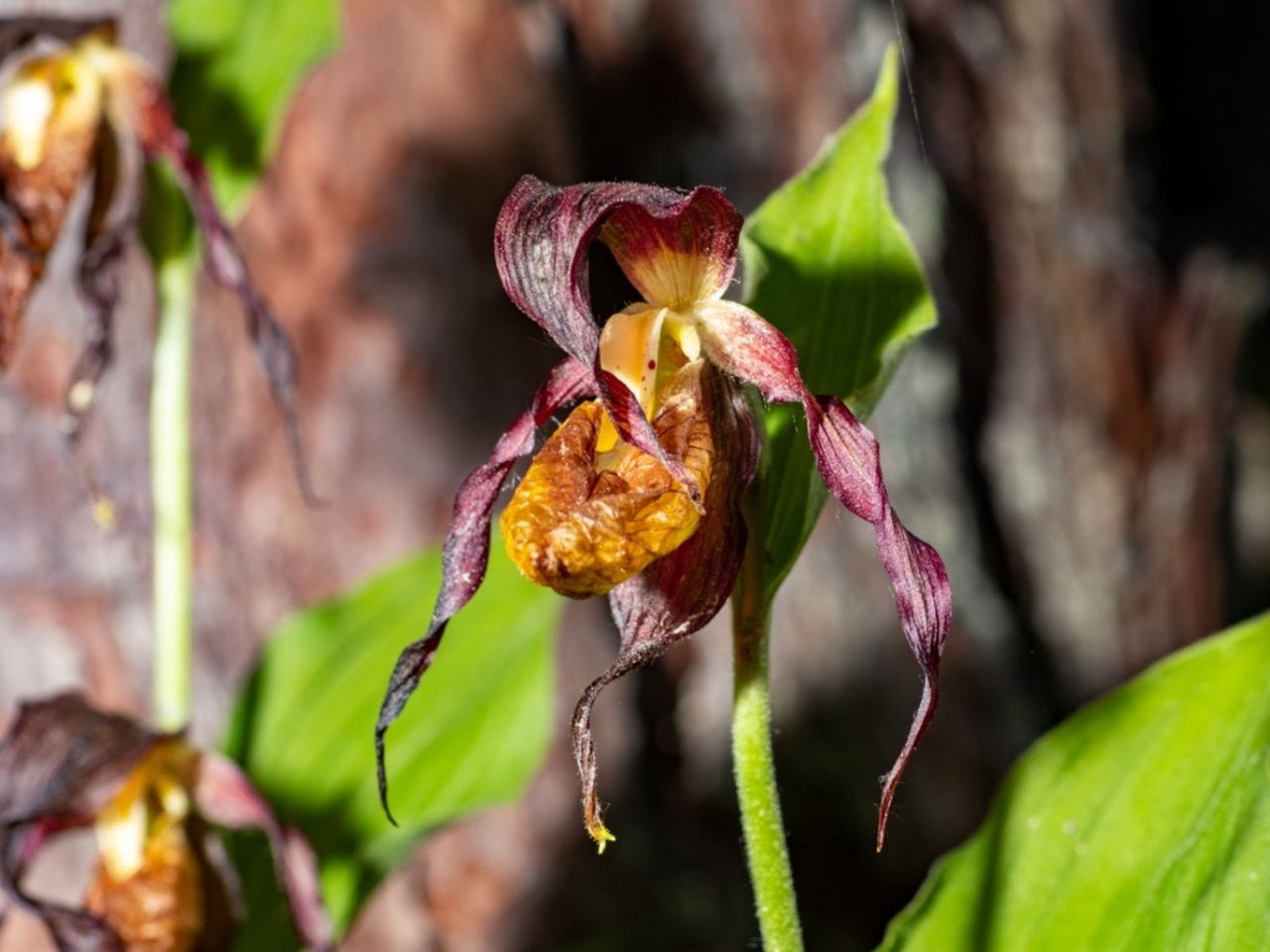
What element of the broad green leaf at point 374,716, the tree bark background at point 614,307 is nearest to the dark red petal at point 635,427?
the broad green leaf at point 374,716

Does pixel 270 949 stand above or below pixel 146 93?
below

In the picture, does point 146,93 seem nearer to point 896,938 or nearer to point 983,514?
point 896,938

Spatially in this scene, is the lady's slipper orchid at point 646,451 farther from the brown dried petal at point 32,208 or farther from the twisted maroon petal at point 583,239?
the brown dried petal at point 32,208

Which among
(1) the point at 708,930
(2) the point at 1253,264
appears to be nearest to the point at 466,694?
(1) the point at 708,930

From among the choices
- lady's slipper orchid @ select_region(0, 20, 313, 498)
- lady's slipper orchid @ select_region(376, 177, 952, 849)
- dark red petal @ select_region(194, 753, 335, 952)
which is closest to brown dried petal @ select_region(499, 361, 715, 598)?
lady's slipper orchid @ select_region(376, 177, 952, 849)

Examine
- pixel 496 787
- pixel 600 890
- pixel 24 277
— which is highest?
pixel 24 277

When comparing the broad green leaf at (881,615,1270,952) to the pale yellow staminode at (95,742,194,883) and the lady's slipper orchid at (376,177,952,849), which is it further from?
the pale yellow staminode at (95,742,194,883)

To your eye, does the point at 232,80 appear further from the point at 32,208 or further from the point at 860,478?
the point at 860,478
